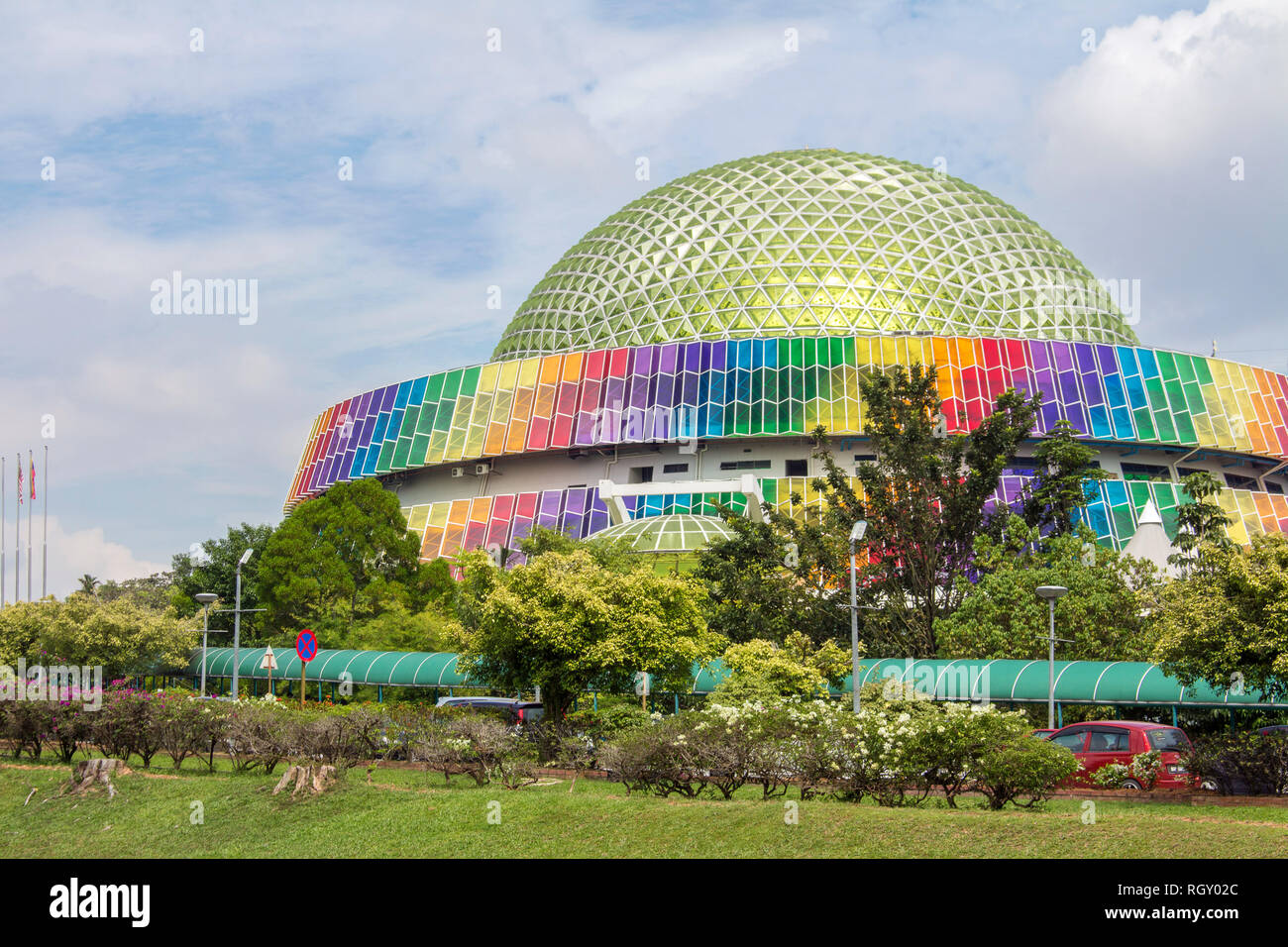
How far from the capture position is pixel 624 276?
71125 mm

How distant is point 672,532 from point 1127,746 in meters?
30.2

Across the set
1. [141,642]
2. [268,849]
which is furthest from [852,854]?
[141,642]

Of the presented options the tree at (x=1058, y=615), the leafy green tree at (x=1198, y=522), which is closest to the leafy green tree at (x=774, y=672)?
the tree at (x=1058, y=615)

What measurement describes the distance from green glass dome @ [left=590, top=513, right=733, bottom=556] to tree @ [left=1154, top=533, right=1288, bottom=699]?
2856cm

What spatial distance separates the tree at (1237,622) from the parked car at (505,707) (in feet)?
44.0

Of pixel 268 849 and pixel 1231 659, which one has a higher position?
pixel 1231 659

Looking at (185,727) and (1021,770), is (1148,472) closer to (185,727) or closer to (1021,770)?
(1021,770)

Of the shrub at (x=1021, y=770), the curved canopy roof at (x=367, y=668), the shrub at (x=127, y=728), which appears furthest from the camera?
the curved canopy roof at (x=367, y=668)

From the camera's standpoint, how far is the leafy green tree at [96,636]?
1661 inches

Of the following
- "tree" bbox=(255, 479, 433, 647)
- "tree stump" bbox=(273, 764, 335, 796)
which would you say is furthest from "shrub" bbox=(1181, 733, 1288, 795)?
"tree" bbox=(255, 479, 433, 647)

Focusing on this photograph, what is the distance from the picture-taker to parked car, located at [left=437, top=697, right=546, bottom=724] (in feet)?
91.7

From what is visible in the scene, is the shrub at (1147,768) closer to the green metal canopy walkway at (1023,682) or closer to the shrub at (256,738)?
the green metal canopy walkway at (1023,682)
